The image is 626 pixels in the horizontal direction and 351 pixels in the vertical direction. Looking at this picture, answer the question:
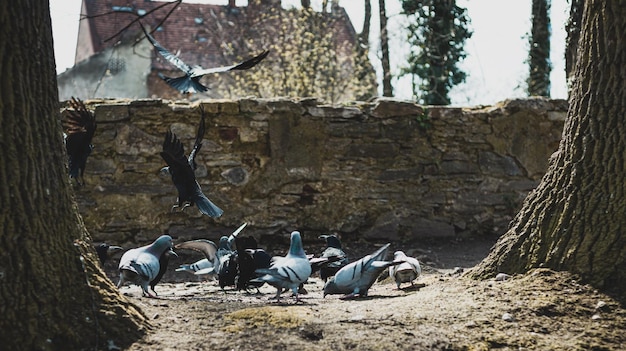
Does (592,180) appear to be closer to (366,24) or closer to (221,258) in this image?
(221,258)

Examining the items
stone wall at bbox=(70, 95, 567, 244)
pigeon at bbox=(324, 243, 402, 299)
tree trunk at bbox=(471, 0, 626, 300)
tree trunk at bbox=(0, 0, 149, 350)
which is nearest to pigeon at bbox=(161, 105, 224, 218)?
pigeon at bbox=(324, 243, 402, 299)

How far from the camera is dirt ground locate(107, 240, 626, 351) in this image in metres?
3.13

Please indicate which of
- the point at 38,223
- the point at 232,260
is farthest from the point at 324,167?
the point at 38,223

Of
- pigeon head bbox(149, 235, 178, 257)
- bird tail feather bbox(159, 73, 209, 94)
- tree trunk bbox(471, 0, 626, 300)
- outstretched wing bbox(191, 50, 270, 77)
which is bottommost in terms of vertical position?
pigeon head bbox(149, 235, 178, 257)

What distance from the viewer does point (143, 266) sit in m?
4.26

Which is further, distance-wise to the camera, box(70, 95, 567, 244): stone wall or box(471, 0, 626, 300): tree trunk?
box(70, 95, 567, 244): stone wall

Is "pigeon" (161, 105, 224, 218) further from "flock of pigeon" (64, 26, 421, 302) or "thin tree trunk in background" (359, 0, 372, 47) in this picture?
"thin tree trunk in background" (359, 0, 372, 47)

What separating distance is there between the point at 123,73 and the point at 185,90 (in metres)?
16.4

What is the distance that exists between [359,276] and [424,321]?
2.87ft

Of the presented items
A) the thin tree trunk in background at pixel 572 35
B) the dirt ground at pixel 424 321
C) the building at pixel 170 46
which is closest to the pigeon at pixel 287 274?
the dirt ground at pixel 424 321

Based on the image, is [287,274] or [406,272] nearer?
Answer: [287,274]

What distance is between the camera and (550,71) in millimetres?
12281

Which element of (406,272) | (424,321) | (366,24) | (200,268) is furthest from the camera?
(366,24)

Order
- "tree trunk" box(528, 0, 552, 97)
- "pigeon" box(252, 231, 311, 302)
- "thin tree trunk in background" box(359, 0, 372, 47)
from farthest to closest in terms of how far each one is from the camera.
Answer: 1. "thin tree trunk in background" box(359, 0, 372, 47)
2. "tree trunk" box(528, 0, 552, 97)
3. "pigeon" box(252, 231, 311, 302)
